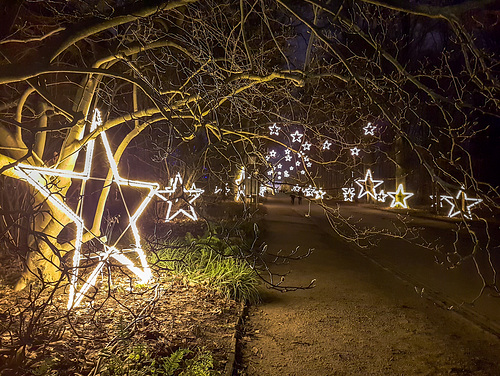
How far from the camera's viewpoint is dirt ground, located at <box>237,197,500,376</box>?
4.91m

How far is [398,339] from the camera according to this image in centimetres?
581

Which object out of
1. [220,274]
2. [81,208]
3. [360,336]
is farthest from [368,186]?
[81,208]

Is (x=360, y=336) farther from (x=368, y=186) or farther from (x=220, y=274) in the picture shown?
(x=368, y=186)

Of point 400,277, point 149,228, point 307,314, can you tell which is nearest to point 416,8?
point 307,314

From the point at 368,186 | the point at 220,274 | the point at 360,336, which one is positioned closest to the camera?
the point at 360,336

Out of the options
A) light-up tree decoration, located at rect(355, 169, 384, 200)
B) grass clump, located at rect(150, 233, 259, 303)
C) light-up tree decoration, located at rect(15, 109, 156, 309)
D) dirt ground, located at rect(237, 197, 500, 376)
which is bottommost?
dirt ground, located at rect(237, 197, 500, 376)

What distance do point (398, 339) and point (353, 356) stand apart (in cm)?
100

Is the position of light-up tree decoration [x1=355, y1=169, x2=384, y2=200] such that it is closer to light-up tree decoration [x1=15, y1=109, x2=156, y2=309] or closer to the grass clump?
the grass clump

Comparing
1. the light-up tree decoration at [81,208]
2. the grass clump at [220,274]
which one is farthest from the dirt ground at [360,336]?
the light-up tree decoration at [81,208]

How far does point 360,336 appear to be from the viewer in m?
5.93

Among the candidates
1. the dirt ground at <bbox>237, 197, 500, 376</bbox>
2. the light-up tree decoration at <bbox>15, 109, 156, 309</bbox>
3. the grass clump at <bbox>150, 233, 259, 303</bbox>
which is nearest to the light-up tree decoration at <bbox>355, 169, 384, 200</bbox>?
the dirt ground at <bbox>237, 197, 500, 376</bbox>

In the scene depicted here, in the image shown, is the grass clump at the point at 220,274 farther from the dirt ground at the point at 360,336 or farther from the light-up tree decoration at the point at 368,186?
the light-up tree decoration at the point at 368,186

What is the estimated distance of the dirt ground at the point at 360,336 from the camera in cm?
491

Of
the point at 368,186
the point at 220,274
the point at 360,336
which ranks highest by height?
the point at 368,186
